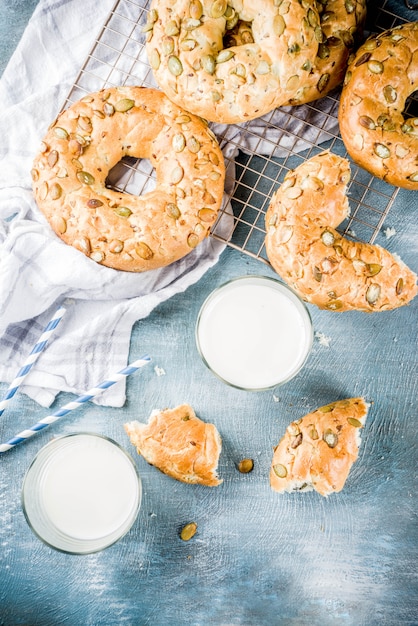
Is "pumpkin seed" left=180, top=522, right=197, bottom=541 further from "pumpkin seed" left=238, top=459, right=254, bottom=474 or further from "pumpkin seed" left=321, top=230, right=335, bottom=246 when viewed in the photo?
"pumpkin seed" left=321, top=230, right=335, bottom=246

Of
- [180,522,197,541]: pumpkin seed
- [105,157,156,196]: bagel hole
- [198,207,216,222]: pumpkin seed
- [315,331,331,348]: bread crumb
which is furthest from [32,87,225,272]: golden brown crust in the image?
[180,522,197,541]: pumpkin seed

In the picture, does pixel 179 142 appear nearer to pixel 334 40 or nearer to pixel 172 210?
pixel 172 210

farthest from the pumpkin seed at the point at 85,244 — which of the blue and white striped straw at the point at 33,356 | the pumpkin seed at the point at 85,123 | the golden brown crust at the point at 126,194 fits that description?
the pumpkin seed at the point at 85,123

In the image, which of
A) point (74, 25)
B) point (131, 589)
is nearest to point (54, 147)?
point (74, 25)

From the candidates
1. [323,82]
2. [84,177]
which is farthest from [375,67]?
[84,177]

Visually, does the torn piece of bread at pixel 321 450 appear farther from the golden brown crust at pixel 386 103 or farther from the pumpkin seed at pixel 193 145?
the pumpkin seed at pixel 193 145

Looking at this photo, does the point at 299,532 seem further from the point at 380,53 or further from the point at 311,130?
the point at 380,53
